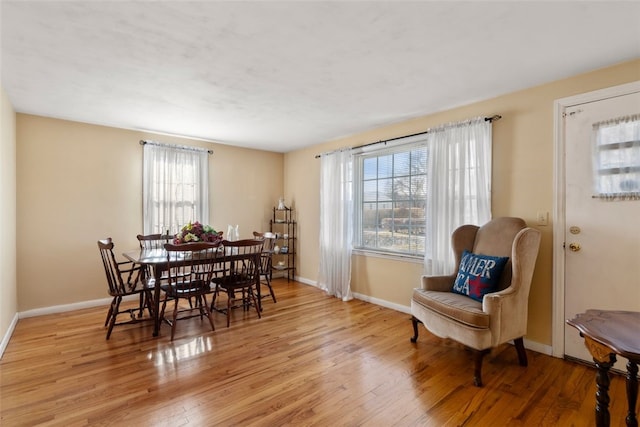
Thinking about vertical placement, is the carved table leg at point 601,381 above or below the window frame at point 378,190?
below

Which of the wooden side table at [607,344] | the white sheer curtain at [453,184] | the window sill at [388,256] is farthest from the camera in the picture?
the window sill at [388,256]

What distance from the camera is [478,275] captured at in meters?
2.62

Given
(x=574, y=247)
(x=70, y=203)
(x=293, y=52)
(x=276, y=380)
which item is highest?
(x=293, y=52)

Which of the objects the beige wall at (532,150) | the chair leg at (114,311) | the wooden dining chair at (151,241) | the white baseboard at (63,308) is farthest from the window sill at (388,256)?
the white baseboard at (63,308)

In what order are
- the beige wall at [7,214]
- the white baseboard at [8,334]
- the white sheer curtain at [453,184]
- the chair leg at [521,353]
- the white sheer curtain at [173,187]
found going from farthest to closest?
the white sheer curtain at [173,187] → the white sheer curtain at [453,184] → the beige wall at [7,214] → the white baseboard at [8,334] → the chair leg at [521,353]

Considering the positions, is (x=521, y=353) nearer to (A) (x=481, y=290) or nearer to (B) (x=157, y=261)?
(A) (x=481, y=290)

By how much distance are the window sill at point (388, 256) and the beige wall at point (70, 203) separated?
3169mm

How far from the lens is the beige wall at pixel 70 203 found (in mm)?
3559

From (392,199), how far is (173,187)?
3219mm

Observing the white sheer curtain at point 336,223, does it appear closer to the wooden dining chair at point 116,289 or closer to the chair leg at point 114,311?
the wooden dining chair at point 116,289

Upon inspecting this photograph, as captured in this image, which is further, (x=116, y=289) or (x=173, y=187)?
(x=173, y=187)

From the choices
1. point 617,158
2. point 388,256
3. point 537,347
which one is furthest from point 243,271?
point 617,158

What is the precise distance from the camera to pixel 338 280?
14.7 ft

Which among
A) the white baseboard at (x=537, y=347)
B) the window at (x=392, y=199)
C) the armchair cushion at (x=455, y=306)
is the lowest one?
the white baseboard at (x=537, y=347)
